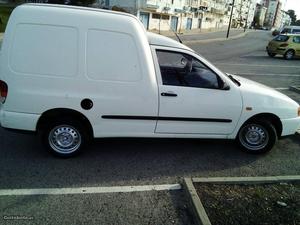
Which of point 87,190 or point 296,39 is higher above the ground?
point 296,39

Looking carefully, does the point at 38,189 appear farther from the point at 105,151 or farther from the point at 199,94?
the point at 199,94

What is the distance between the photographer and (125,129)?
4160mm

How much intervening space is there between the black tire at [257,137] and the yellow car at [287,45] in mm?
17205

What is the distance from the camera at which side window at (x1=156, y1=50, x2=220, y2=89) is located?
417 cm

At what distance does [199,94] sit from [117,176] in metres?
1.66

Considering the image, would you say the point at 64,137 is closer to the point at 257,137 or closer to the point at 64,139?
the point at 64,139

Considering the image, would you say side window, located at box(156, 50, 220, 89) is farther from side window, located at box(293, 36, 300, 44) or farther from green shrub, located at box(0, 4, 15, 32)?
green shrub, located at box(0, 4, 15, 32)

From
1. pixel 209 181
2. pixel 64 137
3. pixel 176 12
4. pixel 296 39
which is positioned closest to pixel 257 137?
pixel 209 181

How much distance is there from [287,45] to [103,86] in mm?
18933

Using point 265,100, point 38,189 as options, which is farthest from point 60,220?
point 265,100

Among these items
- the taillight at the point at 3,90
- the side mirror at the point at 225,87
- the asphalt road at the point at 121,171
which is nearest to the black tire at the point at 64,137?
the asphalt road at the point at 121,171

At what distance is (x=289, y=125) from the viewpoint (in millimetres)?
4602

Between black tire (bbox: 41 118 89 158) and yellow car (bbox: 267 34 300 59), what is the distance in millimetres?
18991

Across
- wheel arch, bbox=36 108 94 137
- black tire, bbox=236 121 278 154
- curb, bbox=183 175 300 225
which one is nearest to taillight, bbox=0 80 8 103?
wheel arch, bbox=36 108 94 137
